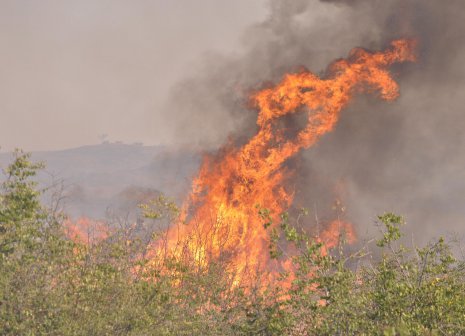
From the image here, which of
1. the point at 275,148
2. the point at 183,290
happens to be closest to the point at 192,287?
the point at 183,290

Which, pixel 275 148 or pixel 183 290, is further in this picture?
pixel 275 148

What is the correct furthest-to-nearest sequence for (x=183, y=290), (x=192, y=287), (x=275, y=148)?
1. (x=275, y=148)
2. (x=192, y=287)
3. (x=183, y=290)

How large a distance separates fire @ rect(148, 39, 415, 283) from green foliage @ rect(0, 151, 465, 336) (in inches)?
993

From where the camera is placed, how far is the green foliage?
11.9 metres

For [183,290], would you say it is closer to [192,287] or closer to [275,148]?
[192,287]

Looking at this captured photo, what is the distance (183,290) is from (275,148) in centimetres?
3004

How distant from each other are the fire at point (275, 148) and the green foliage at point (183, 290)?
25229 millimetres

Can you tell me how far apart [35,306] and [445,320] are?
38.8 ft

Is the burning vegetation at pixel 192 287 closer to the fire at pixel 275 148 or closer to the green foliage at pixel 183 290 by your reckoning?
the green foliage at pixel 183 290

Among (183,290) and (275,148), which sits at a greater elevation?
(275,148)

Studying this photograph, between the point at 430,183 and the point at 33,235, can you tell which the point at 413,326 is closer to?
the point at 33,235

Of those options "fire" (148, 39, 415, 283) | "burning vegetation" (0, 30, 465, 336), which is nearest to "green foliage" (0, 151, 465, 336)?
"burning vegetation" (0, 30, 465, 336)

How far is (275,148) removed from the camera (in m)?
48.4

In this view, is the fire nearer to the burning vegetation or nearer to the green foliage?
the burning vegetation
